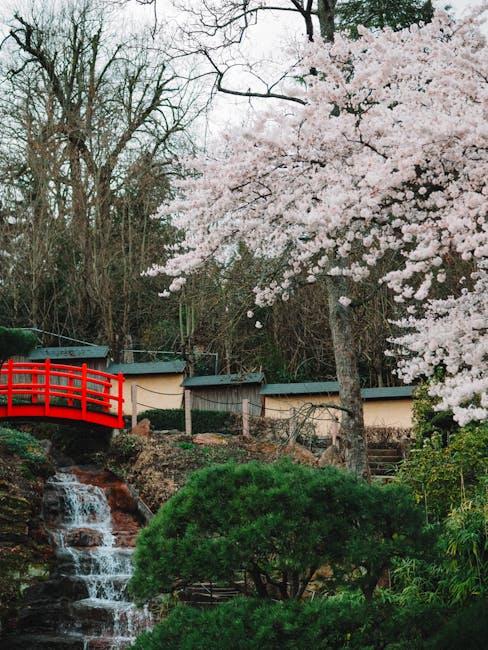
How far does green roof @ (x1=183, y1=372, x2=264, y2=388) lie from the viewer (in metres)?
18.9

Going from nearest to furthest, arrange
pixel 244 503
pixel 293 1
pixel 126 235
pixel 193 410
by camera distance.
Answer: pixel 244 503 < pixel 293 1 < pixel 193 410 < pixel 126 235

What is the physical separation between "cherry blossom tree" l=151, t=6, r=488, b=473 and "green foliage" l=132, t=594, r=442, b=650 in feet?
5.01

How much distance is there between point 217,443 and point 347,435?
21.4 feet

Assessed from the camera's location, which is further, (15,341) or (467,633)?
(15,341)

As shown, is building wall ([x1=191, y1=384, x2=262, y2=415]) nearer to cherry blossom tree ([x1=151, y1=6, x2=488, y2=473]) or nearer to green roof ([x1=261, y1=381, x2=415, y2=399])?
green roof ([x1=261, y1=381, x2=415, y2=399])

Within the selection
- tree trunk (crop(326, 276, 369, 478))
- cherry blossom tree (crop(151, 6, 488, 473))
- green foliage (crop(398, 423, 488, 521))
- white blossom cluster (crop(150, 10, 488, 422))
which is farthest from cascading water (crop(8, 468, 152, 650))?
white blossom cluster (crop(150, 10, 488, 422))

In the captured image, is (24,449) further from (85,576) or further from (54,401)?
(54,401)

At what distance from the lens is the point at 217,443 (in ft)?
52.9

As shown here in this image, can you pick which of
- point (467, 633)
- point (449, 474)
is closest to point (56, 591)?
point (449, 474)

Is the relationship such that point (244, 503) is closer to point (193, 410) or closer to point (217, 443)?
point (217, 443)

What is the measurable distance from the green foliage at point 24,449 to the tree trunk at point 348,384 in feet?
17.8

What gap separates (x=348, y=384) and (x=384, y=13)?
9.33 m

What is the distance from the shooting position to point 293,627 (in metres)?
5.22

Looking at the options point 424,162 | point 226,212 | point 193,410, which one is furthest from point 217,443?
point 424,162
